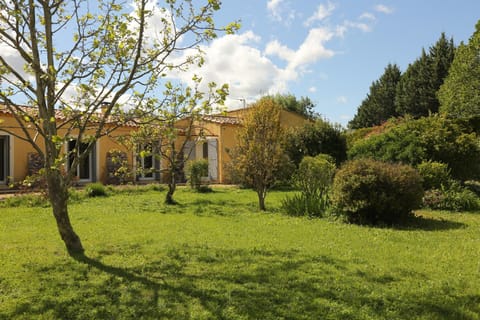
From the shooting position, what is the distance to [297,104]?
43.7m

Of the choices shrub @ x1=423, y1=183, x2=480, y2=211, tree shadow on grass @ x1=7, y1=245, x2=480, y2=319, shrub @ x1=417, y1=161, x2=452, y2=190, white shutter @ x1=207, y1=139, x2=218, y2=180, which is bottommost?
tree shadow on grass @ x1=7, y1=245, x2=480, y2=319

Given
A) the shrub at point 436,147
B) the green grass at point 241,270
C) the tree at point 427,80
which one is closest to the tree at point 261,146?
the green grass at point 241,270

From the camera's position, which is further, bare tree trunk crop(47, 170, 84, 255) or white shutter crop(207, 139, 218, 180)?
white shutter crop(207, 139, 218, 180)

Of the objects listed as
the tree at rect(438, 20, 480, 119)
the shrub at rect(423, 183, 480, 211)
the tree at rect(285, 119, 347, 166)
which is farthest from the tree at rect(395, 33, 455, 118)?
the shrub at rect(423, 183, 480, 211)

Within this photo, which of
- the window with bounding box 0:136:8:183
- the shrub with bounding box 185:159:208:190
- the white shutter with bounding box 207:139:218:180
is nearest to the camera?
the window with bounding box 0:136:8:183

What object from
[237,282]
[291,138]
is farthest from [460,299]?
[291,138]

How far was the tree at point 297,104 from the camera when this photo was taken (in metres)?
42.8

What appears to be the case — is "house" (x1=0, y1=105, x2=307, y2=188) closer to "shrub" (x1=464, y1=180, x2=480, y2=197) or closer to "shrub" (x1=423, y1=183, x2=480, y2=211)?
"shrub" (x1=423, y1=183, x2=480, y2=211)

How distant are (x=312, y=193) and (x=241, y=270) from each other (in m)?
5.86

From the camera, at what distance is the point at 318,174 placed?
1130cm

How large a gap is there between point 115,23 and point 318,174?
7.06 meters

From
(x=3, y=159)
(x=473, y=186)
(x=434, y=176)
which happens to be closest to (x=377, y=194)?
(x=434, y=176)

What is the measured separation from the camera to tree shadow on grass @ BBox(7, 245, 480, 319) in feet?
13.1

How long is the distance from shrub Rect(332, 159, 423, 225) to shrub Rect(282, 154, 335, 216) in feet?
3.02
